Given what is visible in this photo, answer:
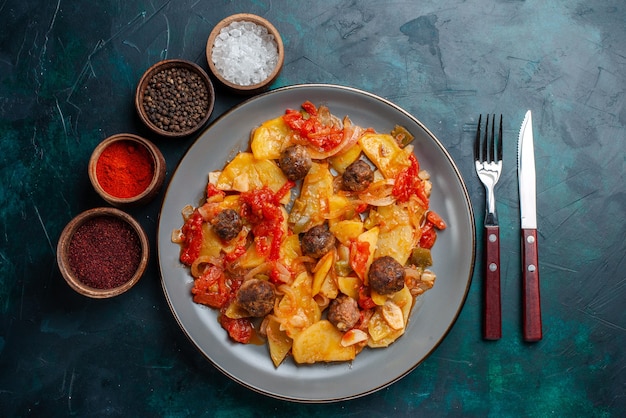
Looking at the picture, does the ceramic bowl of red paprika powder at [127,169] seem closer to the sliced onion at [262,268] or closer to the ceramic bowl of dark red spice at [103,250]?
the ceramic bowl of dark red spice at [103,250]

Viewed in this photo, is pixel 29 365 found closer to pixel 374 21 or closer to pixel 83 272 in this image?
pixel 83 272

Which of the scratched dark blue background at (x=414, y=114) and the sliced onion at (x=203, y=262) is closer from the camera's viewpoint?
the sliced onion at (x=203, y=262)

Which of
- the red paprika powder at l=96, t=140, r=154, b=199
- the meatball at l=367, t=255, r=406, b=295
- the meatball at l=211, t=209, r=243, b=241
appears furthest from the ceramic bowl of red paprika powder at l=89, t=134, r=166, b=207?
the meatball at l=367, t=255, r=406, b=295

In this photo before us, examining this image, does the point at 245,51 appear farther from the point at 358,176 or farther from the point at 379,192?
the point at 379,192

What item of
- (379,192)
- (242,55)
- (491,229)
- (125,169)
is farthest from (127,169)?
(491,229)

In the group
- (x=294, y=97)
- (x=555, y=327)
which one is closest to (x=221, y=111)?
(x=294, y=97)

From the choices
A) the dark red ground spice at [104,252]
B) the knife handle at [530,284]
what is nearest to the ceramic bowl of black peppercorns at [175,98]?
the dark red ground spice at [104,252]


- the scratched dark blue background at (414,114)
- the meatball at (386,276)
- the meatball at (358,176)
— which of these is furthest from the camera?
the scratched dark blue background at (414,114)
